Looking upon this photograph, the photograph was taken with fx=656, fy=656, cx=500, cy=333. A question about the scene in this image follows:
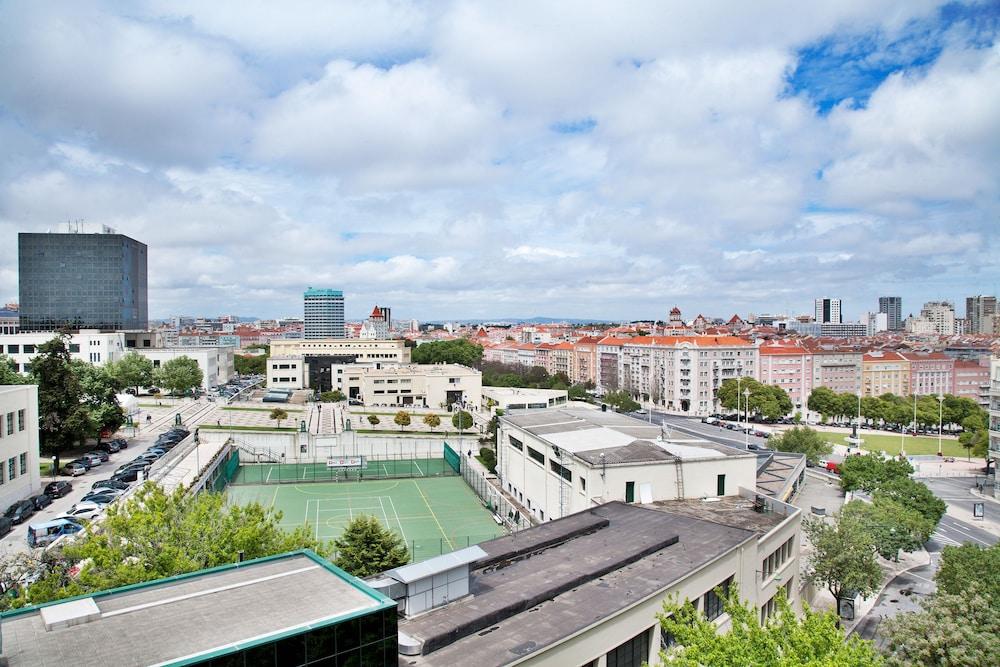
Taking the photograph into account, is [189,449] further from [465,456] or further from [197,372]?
[197,372]

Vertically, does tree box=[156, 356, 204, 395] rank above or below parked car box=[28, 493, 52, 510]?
above

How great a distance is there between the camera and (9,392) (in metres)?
31.8

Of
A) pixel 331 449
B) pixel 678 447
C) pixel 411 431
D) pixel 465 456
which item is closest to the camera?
pixel 678 447

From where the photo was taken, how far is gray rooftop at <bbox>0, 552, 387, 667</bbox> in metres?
8.90

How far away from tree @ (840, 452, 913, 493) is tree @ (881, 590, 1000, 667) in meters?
22.9

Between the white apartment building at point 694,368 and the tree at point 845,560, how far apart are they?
73.4 m

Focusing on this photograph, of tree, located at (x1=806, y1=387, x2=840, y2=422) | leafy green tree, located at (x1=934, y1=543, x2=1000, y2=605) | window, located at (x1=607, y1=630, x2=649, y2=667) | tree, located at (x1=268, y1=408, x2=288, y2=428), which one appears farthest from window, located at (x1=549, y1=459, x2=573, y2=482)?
tree, located at (x1=806, y1=387, x2=840, y2=422)

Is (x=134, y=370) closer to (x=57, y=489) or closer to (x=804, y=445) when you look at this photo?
(x=57, y=489)

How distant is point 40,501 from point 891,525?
41.1m

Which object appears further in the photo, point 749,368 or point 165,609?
point 749,368

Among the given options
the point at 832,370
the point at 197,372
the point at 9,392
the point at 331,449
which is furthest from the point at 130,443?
the point at 832,370

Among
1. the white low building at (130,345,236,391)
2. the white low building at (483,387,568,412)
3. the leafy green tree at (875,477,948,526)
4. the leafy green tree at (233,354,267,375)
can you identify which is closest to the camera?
the leafy green tree at (875,477,948,526)

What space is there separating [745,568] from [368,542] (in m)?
12.3

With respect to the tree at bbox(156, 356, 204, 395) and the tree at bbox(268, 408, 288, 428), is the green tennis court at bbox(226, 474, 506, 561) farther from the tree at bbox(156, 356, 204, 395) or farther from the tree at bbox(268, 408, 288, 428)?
the tree at bbox(156, 356, 204, 395)
